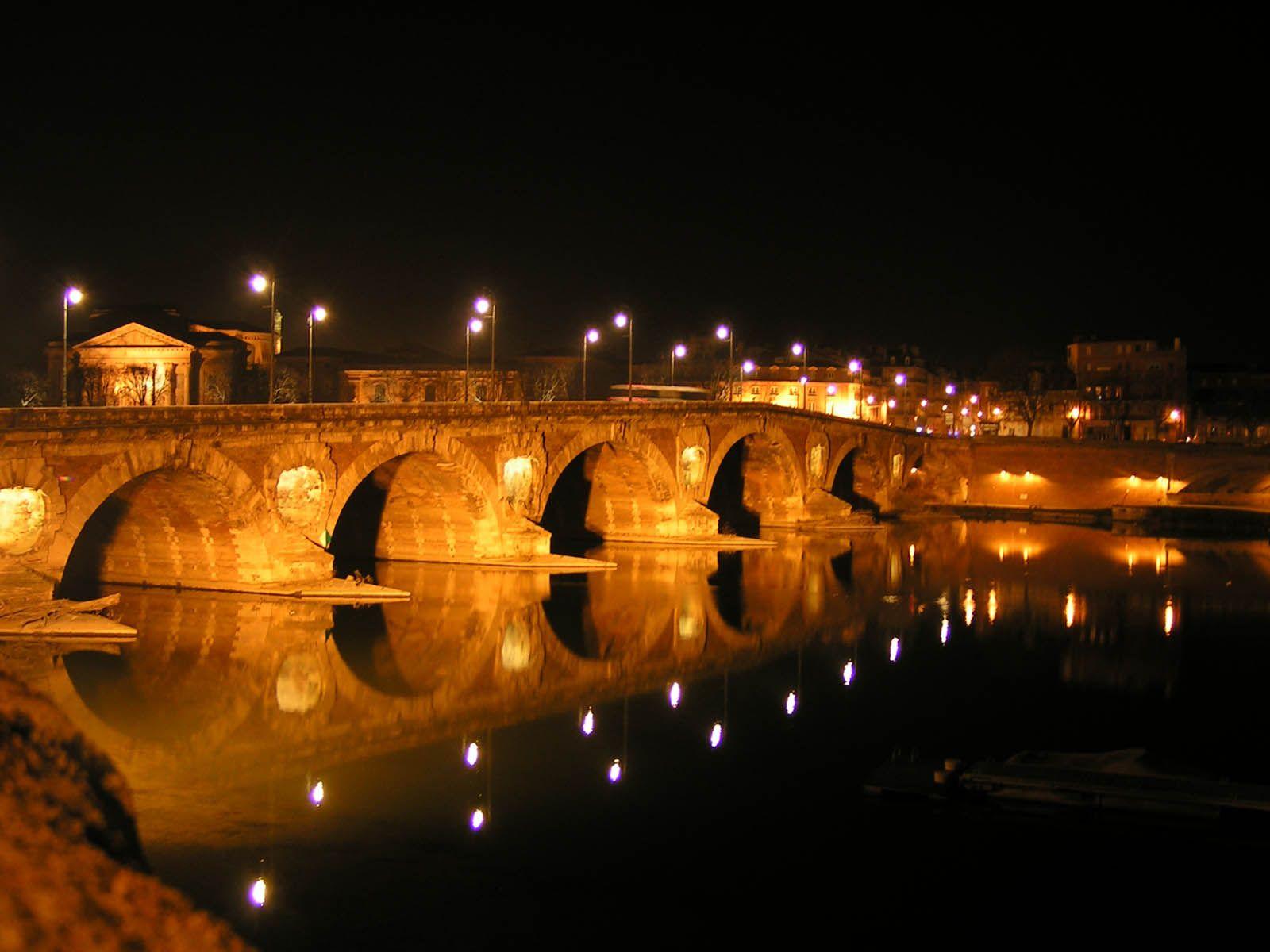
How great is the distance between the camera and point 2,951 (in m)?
12.0

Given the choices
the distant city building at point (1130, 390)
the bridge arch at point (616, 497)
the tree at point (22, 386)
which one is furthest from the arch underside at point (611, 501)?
the distant city building at point (1130, 390)

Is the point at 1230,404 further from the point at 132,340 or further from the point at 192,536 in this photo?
the point at 192,536

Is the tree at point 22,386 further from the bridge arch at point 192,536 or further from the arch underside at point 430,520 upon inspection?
the bridge arch at point 192,536

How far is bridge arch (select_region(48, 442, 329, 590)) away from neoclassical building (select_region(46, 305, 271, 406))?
29.2m

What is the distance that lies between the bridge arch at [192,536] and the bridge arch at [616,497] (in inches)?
668

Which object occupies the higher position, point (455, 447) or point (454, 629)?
point (455, 447)

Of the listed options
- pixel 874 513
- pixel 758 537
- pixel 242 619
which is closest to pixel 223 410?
pixel 242 619

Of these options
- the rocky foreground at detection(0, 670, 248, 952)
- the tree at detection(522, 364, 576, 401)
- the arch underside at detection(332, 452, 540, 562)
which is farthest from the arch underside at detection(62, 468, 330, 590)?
the tree at detection(522, 364, 576, 401)

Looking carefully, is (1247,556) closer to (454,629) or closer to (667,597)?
(667,597)

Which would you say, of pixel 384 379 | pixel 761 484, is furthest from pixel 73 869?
pixel 384 379

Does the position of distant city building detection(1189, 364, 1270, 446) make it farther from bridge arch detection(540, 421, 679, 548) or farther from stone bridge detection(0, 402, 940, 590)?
bridge arch detection(540, 421, 679, 548)

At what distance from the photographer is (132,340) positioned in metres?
67.6

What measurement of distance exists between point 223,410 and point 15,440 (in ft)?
16.7

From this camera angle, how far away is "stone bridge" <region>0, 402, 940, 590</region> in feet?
90.4
